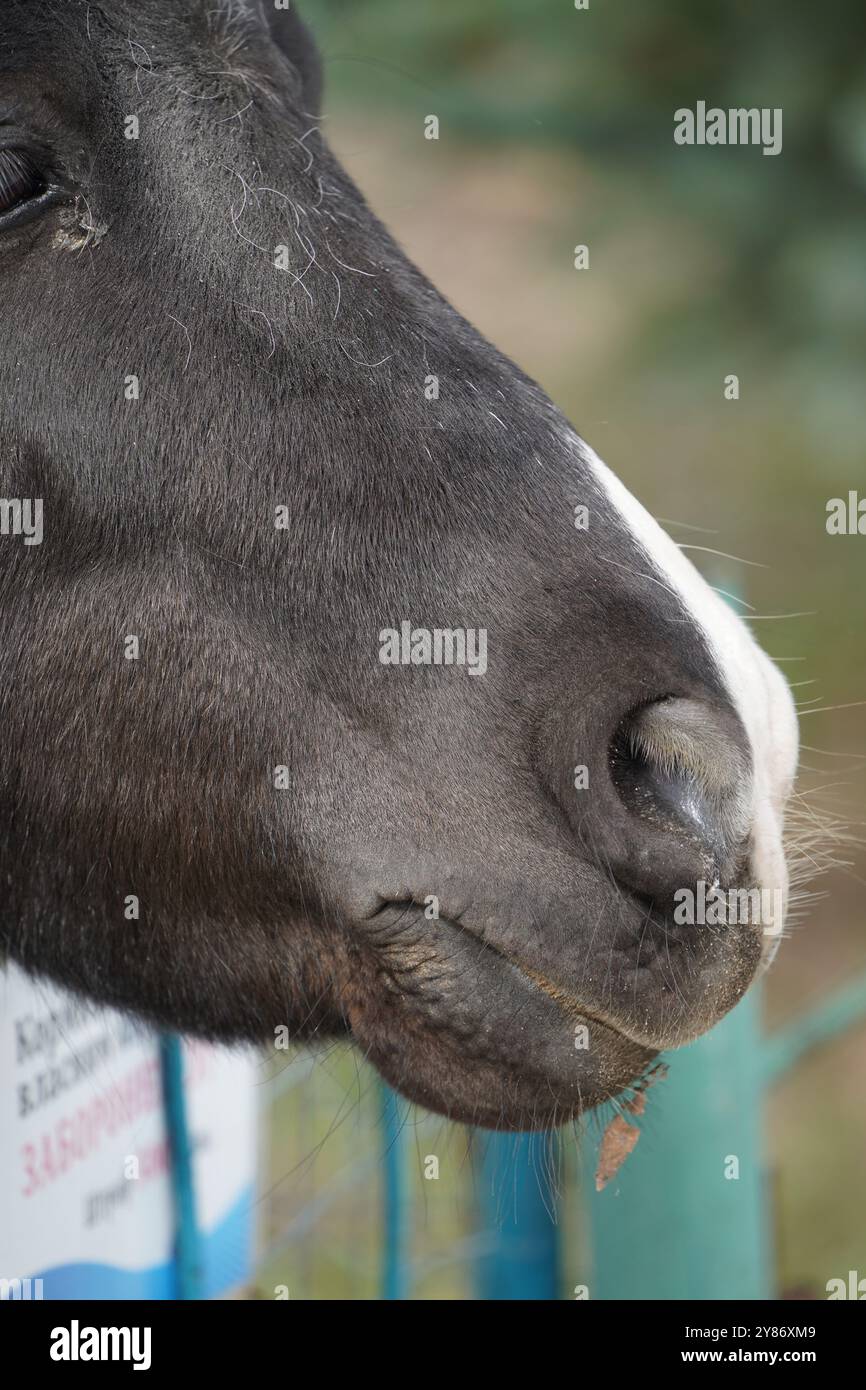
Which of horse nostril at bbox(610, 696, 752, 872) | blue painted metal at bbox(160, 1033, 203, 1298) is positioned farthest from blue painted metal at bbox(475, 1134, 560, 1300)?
horse nostril at bbox(610, 696, 752, 872)

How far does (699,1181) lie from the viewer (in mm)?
3074

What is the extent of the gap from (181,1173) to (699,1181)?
3.80 ft

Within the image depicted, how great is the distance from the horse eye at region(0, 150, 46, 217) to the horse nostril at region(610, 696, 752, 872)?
1098 millimetres

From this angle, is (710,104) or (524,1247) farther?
(710,104)

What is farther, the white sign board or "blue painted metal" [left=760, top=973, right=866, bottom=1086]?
"blue painted metal" [left=760, top=973, right=866, bottom=1086]

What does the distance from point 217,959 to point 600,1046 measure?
0.59m

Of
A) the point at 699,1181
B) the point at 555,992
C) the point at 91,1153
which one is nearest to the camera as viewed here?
the point at 555,992

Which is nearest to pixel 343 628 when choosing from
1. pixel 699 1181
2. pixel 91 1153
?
pixel 91 1153

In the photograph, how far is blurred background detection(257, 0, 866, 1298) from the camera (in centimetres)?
866

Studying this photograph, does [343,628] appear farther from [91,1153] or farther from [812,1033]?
[812,1033]

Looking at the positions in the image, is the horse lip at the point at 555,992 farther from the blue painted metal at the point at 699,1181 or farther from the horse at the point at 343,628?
the blue painted metal at the point at 699,1181

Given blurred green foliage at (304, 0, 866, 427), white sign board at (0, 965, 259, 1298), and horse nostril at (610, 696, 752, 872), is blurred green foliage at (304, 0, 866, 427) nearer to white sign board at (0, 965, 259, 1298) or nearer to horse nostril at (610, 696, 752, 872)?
white sign board at (0, 965, 259, 1298)

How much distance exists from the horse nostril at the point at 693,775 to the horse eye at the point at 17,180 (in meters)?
1.10
